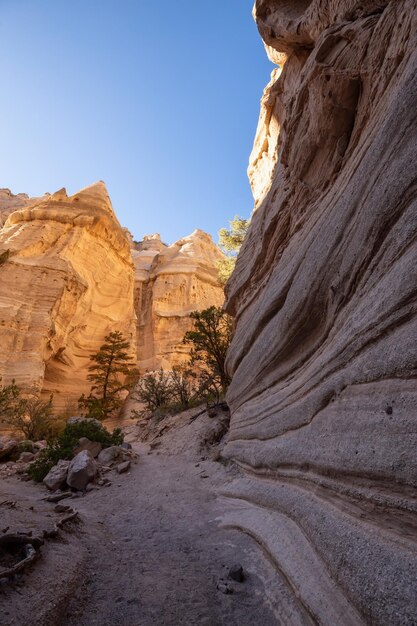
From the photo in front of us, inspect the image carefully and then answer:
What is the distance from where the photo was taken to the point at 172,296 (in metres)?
38.0

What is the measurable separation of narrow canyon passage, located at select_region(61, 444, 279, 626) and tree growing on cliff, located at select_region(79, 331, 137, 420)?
1916 cm

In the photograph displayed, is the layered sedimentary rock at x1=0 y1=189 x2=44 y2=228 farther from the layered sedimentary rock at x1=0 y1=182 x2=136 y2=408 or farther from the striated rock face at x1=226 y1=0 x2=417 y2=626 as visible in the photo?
the striated rock face at x1=226 y1=0 x2=417 y2=626

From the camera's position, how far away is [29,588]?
252 cm

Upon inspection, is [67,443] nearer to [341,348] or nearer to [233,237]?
[341,348]

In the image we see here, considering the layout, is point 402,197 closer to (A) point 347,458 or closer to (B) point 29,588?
(A) point 347,458

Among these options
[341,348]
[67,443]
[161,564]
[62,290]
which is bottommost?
[161,564]

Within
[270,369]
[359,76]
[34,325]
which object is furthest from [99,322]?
[359,76]

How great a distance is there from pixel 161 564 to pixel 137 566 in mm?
273

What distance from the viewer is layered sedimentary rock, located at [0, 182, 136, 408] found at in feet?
72.2

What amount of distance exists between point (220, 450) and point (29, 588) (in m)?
6.68

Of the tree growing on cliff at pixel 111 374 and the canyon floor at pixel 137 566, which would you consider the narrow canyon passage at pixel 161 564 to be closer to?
the canyon floor at pixel 137 566

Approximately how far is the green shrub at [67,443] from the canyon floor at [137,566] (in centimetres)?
139

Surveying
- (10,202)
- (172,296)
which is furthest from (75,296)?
(10,202)

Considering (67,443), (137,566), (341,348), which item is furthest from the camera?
(67,443)
